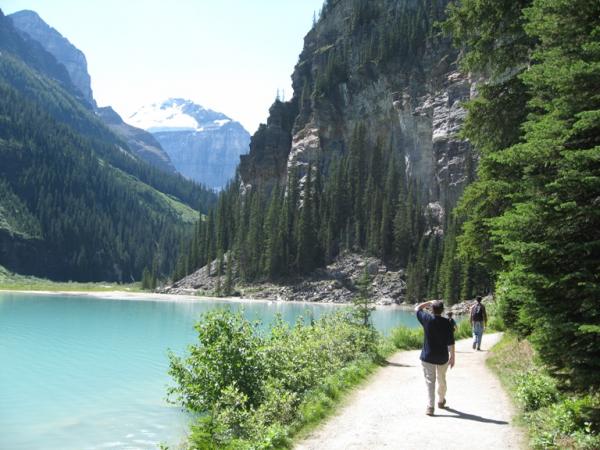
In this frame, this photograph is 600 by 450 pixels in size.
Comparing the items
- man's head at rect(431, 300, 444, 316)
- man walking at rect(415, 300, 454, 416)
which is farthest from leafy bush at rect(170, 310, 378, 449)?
man's head at rect(431, 300, 444, 316)

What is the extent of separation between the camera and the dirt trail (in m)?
9.49

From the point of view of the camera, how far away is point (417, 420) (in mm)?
11008

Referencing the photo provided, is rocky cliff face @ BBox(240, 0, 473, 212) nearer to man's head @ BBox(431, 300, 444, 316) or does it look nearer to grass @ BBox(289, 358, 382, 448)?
grass @ BBox(289, 358, 382, 448)

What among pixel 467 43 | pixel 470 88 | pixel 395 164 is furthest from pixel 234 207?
pixel 467 43

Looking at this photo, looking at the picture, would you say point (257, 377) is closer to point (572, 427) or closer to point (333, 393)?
point (333, 393)

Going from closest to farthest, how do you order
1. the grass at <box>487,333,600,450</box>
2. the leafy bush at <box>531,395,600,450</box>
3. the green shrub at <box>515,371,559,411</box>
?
the leafy bush at <box>531,395,600,450</box>
the grass at <box>487,333,600,450</box>
the green shrub at <box>515,371,559,411</box>

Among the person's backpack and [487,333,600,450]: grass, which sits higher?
the person's backpack

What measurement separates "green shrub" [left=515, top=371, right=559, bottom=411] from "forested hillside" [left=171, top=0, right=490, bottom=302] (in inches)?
3123

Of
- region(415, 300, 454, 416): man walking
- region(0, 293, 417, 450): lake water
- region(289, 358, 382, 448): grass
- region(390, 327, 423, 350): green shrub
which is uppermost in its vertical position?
region(415, 300, 454, 416): man walking

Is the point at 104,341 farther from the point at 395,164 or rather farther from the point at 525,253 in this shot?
the point at 395,164

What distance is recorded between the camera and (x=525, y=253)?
8789mm

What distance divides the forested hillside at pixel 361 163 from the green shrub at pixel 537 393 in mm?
79336

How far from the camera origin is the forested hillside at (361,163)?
111m

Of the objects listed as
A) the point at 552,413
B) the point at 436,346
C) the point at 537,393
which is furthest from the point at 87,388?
the point at 552,413
